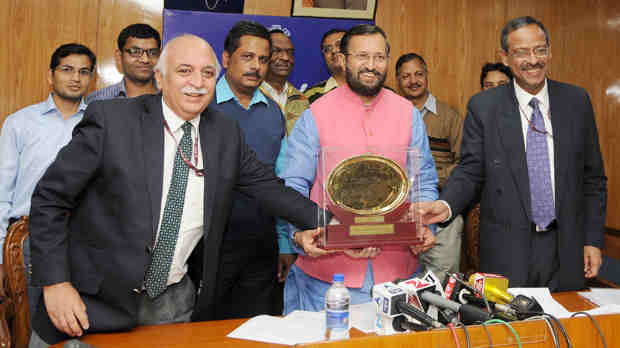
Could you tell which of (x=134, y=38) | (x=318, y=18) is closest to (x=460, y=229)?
(x=318, y=18)

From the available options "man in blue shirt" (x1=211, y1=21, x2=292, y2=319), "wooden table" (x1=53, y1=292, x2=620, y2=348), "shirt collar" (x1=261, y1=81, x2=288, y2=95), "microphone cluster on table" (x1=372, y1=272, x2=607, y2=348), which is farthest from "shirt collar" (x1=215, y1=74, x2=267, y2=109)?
"microphone cluster on table" (x1=372, y1=272, x2=607, y2=348)

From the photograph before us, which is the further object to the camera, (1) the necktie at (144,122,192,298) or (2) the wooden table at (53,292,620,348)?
(1) the necktie at (144,122,192,298)

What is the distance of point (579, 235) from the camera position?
7.09ft

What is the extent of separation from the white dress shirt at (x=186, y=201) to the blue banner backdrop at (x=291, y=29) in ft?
7.07

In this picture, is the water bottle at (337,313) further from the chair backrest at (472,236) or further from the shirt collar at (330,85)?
the shirt collar at (330,85)

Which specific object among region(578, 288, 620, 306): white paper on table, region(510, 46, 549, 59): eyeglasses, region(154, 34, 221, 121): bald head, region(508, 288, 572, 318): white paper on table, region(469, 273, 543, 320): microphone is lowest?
region(578, 288, 620, 306): white paper on table

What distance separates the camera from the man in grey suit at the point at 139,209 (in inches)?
61.5

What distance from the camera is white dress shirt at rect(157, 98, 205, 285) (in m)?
1.77

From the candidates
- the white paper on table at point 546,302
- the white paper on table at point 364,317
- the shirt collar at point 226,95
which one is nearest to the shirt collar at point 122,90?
the shirt collar at point 226,95

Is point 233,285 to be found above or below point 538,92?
below

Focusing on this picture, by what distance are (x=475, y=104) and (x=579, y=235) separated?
76cm

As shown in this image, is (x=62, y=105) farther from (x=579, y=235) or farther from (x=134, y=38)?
(x=579, y=235)

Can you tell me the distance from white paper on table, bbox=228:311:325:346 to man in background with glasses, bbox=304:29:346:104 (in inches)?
77.0

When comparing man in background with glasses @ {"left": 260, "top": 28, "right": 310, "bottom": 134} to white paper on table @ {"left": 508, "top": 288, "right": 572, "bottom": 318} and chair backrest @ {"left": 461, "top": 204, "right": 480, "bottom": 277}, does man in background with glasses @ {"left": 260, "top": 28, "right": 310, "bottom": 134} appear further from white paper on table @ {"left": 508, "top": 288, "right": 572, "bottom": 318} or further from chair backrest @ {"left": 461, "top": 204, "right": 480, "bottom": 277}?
white paper on table @ {"left": 508, "top": 288, "right": 572, "bottom": 318}
